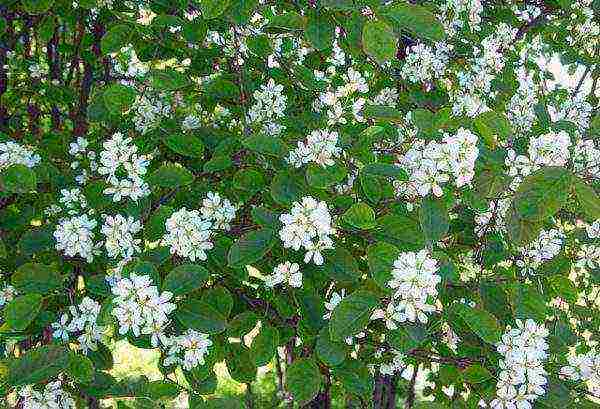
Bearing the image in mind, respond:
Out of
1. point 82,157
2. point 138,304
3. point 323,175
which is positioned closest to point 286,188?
point 323,175

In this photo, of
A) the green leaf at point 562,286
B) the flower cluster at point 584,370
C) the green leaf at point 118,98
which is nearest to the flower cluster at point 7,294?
the green leaf at point 118,98

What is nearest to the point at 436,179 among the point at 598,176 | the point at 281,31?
the point at 598,176

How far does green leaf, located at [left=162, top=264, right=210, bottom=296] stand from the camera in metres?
1.50

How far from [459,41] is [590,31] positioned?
34.2 inches

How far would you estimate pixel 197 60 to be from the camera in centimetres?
218

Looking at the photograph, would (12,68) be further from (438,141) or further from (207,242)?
(438,141)

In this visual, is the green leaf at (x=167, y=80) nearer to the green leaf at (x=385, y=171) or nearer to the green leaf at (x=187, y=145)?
the green leaf at (x=187, y=145)

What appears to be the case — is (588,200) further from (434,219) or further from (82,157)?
(82,157)

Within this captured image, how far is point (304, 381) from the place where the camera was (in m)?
1.63

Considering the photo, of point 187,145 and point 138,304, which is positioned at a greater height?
point 187,145

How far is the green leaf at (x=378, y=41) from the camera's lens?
146 centimetres

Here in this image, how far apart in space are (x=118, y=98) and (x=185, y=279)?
62 cm

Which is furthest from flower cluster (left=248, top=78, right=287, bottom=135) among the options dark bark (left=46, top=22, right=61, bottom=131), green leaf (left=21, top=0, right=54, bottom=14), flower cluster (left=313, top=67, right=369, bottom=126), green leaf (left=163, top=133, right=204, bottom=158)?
dark bark (left=46, top=22, right=61, bottom=131)

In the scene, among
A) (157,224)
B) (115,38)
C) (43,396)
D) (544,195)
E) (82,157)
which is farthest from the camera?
(82,157)
